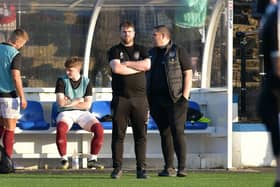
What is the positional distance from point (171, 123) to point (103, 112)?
116 inches

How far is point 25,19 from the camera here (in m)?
16.0

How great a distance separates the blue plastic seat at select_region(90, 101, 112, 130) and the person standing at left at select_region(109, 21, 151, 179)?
9.86ft

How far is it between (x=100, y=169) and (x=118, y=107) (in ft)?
9.69

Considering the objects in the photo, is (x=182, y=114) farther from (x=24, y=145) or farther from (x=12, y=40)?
(x=24, y=145)

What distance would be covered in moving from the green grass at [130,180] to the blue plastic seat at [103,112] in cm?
151

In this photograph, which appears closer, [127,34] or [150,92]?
[127,34]

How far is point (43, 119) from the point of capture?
15.5m

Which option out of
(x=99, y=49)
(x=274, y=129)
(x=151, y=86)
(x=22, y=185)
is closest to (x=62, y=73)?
(x=99, y=49)

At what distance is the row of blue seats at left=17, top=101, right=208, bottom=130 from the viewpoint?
15297 millimetres

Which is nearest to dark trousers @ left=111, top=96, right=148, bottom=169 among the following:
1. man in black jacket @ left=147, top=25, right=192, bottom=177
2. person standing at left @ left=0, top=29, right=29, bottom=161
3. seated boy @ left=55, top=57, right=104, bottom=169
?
man in black jacket @ left=147, top=25, right=192, bottom=177

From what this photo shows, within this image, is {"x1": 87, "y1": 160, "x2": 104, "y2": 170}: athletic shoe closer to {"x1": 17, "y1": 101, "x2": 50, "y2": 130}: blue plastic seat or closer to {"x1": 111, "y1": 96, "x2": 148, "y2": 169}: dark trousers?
{"x1": 17, "y1": 101, "x2": 50, "y2": 130}: blue plastic seat

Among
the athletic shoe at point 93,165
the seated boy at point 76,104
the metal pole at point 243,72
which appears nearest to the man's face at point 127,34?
the seated boy at point 76,104

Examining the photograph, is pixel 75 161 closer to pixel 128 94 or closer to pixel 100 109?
pixel 100 109

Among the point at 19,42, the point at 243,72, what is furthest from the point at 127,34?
the point at 243,72
